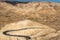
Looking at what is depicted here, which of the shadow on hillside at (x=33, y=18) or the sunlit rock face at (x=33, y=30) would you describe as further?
the shadow on hillside at (x=33, y=18)

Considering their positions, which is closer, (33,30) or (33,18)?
(33,30)

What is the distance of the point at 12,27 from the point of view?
132 inches

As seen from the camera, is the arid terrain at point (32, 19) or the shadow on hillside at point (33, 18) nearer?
the arid terrain at point (32, 19)

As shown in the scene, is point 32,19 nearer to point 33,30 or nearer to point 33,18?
point 33,18

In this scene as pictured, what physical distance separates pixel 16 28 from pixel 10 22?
181 millimetres

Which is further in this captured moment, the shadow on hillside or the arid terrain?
the shadow on hillside

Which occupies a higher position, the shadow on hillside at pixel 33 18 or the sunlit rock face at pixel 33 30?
the shadow on hillside at pixel 33 18

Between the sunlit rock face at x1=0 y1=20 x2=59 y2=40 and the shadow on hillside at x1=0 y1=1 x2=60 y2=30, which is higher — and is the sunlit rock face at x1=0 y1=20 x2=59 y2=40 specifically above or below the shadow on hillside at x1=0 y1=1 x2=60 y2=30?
below

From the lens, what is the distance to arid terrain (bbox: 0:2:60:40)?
3242 millimetres

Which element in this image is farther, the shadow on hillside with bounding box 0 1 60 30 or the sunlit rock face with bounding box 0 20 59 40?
the shadow on hillside with bounding box 0 1 60 30

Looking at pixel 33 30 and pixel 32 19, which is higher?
pixel 32 19

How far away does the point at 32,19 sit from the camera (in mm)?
3527

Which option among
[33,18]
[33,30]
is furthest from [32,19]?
[33,30]

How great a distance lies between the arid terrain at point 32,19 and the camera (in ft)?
10.6
